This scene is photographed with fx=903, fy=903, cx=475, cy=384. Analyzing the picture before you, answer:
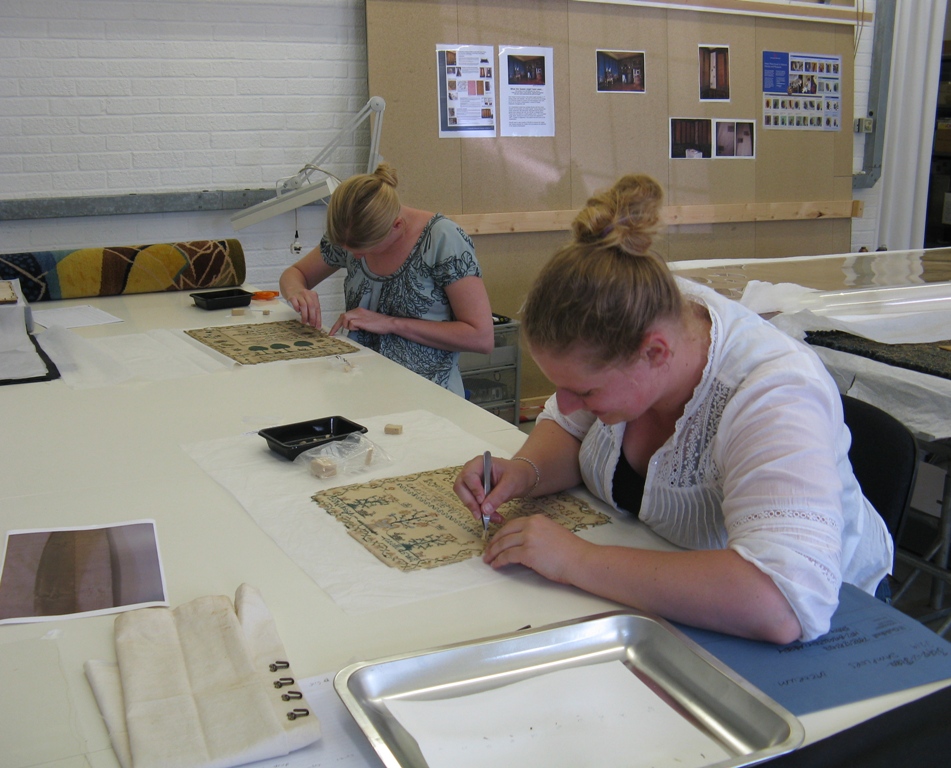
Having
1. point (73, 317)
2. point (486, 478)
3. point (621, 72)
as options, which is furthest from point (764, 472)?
point (621, 72)

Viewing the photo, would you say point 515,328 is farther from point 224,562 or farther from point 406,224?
point 224,562

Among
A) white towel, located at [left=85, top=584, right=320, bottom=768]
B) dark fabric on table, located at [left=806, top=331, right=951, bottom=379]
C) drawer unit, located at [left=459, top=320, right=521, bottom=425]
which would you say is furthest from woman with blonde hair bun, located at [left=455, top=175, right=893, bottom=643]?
drawer unit, located at [left=459, top=320, right=521, bottom=425]

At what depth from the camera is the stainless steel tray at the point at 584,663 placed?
834 millimetres

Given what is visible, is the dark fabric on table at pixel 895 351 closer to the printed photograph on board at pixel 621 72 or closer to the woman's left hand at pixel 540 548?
the woman's left hand at pixel 540 548

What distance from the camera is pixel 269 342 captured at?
2520mm

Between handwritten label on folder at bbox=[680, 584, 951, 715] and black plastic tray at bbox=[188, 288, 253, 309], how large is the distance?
7.68ft

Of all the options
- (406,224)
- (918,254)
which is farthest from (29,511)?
(918,254)

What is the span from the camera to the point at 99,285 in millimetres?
3225

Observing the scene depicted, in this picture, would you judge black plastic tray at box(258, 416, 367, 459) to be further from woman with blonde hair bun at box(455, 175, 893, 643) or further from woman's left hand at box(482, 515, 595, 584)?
woman's left hand at box(482, 515, 595, 584)

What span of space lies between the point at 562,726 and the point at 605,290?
490 millimetres

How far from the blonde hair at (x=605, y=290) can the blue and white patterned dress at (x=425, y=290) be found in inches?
52.7

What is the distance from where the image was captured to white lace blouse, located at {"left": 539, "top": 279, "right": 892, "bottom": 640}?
96cm

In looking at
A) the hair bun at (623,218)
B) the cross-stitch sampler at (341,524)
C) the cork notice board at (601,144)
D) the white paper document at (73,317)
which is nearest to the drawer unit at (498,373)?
the cork notice board at (601,144)

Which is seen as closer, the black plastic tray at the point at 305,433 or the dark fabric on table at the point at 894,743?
the dark fabric on table at the point at 894,743
